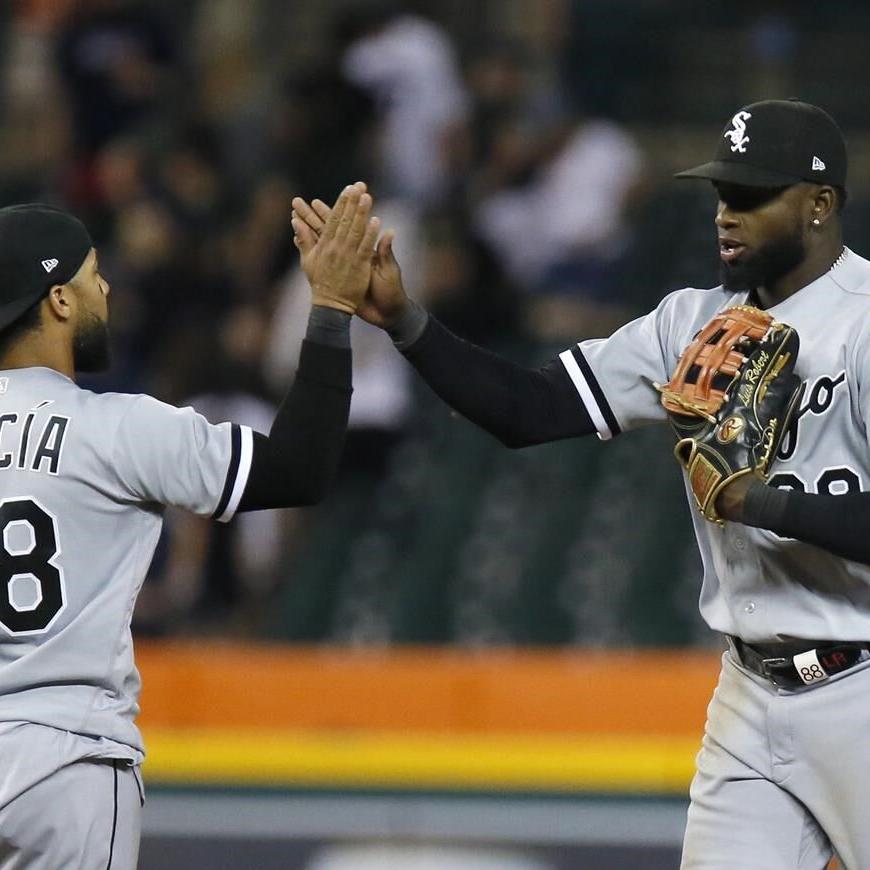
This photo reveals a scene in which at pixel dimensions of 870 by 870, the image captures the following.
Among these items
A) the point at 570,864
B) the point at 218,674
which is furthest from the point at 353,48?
the point at 570,864

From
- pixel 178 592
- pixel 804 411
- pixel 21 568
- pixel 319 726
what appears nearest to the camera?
pixel 21 568

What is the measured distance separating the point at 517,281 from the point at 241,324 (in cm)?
110

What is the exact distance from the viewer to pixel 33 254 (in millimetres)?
3279

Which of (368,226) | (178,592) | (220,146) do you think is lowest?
(178,592)

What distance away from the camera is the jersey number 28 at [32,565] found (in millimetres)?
3180

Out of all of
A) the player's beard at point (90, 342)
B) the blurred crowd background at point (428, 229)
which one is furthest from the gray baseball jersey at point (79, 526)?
the blurred crowd background at point (428, 229)

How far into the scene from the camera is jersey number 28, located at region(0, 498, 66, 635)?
125 inches

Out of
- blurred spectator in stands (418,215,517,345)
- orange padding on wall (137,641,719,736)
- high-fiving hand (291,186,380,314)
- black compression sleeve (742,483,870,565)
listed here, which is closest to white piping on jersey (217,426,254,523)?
high-fiving hand (291,186,380,314)

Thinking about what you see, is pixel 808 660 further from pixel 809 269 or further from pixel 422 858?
pixel 422 858

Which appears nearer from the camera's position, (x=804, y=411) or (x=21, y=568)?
(x=21, y=568)

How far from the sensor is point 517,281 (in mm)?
7586

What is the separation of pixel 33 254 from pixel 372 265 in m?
0.67

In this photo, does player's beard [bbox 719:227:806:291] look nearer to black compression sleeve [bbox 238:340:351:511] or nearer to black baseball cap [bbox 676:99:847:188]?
black baseball cap [bbox 676:99:847:188]

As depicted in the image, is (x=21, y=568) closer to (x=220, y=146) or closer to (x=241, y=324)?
(x=241, y=324)
